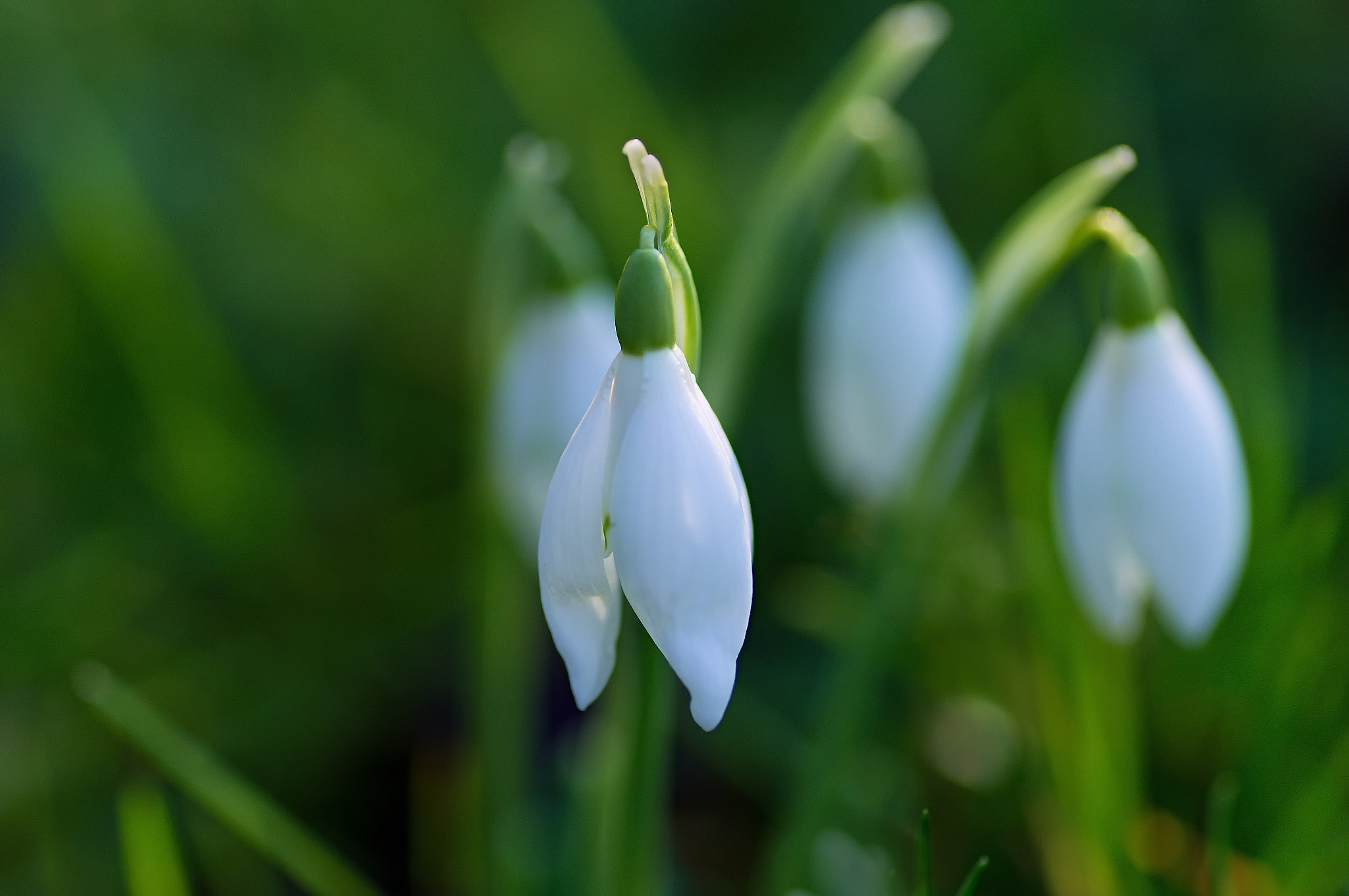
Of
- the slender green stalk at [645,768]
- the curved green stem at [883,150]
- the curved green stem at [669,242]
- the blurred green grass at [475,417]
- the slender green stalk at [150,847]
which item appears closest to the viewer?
the curved green stem at [669,242]

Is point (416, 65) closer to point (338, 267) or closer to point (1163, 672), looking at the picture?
point (338, 267)

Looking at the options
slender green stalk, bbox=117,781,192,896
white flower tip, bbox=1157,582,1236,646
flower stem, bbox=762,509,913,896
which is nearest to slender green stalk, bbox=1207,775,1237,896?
white flower tip, bbox=1157,582,1236,646

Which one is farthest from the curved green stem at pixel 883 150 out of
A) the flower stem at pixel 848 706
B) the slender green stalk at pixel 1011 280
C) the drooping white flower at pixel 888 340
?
the flower stem at pixel 848 706

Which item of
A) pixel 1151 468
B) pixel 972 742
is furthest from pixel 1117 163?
pixel 972 742

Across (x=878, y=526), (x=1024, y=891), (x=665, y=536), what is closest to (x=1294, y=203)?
(x=878, y=526)

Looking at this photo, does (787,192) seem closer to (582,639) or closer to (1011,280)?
(1011,280)

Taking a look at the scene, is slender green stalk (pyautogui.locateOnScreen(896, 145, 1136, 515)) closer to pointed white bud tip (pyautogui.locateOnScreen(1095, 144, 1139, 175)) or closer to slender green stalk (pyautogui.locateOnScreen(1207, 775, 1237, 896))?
pointed white bud tip (pyautogui.locateOnScreen(1095, 144, 1139, 175))

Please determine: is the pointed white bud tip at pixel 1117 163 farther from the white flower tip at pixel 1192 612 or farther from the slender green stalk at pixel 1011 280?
the white flower tip at pixel 1192 612
